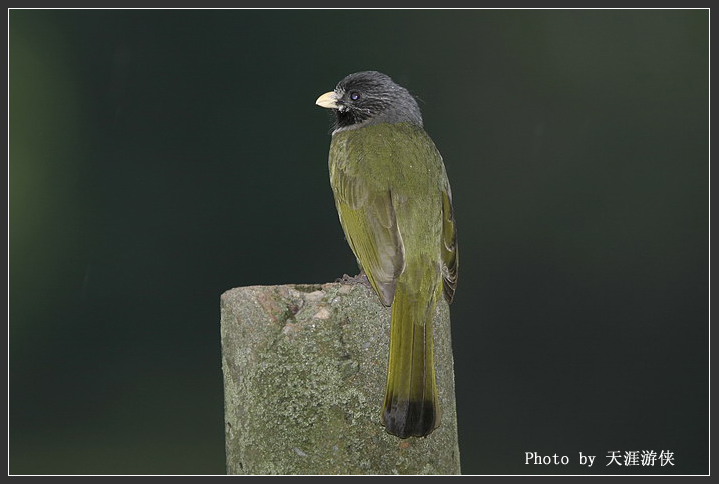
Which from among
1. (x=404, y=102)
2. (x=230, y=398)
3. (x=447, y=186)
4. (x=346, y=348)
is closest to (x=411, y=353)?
(x=346, y=348)

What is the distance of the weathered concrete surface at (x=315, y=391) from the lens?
2.25 meters

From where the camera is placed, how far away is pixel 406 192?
3230 mm

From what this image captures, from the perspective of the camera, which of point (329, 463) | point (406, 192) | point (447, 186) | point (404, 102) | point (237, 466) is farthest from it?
point (404, 102)

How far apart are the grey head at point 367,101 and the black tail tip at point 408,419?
2028mm

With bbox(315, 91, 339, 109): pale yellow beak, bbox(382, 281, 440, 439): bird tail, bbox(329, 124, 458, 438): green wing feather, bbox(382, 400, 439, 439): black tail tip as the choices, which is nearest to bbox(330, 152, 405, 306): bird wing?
bbox(329, 124, 458, 438): green wing feather

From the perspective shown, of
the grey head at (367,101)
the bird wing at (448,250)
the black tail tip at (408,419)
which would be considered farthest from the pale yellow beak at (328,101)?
the black tail tip at (408,419)

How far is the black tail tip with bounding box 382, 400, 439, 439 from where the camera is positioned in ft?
7.20

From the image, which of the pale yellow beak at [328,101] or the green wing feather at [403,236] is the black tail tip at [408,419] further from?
the pale yellow beak at [328,101]

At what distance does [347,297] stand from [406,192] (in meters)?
0.97

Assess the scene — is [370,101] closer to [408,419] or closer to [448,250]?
[448,250]

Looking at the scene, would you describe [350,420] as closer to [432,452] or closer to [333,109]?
[432,452]

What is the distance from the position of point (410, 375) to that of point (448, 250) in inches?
37.5

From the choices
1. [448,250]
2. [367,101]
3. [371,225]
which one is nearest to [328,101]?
[367,101]

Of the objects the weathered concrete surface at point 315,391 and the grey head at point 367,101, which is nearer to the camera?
the weathered concrete surface at point 315,391
